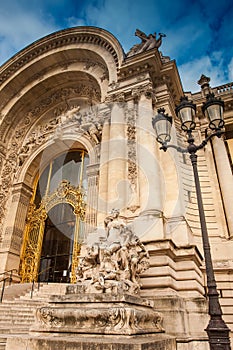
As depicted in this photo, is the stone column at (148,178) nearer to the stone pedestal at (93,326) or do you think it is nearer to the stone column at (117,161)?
the stone column at (117,161)

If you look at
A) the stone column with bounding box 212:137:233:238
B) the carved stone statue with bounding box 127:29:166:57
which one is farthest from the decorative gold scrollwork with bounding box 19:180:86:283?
the carved stone statue with bounding box 127:29:166:57

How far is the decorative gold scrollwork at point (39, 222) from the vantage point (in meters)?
10.2

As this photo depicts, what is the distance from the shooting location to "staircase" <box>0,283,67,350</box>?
16.1 ft

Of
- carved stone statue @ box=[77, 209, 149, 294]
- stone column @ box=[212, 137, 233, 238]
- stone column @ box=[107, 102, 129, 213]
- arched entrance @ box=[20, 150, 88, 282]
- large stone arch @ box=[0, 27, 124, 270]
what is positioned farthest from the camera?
large stone arch @ box=[0, 27, 124, 270]

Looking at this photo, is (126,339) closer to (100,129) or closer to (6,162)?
(100,129)

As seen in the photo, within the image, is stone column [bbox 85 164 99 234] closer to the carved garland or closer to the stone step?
the carved garland

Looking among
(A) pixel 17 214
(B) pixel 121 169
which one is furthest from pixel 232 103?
(A) pixel 17 214

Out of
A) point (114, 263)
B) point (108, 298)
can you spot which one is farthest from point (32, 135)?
point (108, 298)

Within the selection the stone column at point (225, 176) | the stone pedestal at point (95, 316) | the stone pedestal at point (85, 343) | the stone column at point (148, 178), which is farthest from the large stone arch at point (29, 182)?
the stone pedestal at point (85, 343)

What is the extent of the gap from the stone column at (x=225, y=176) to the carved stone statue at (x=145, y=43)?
3.95 m

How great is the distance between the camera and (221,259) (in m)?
7.40

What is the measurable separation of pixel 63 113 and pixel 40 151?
2249 mm

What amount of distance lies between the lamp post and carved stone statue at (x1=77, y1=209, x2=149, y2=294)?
1.24 meters

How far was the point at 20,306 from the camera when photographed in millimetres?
6266
